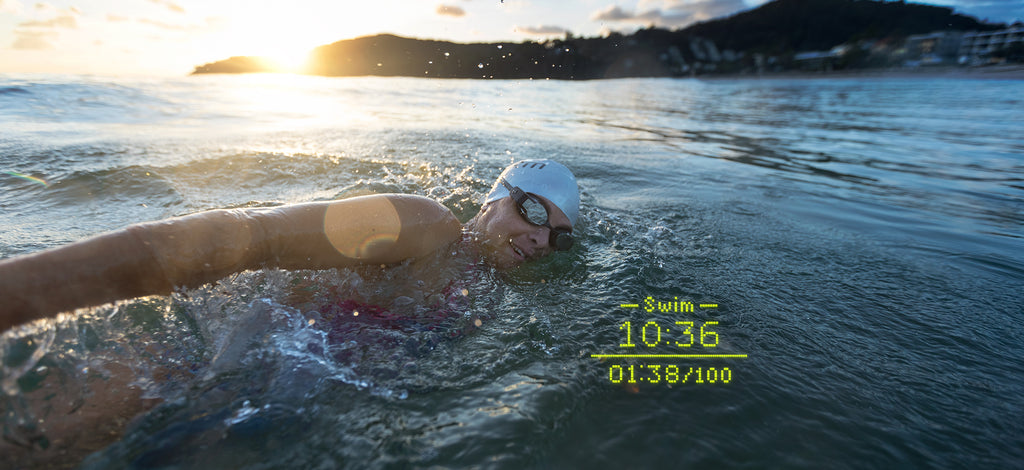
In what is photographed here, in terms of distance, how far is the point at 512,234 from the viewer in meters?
3.53

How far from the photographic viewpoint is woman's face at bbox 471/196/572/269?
11.6 feet

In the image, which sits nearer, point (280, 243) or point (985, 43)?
point (280, 243)

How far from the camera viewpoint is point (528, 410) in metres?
2.18

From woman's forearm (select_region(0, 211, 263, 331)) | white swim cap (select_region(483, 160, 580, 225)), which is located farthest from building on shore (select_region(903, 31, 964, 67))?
woman's forearm (select_region(0, 211, 263, 331))

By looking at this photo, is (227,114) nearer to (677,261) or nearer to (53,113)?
(53,113)

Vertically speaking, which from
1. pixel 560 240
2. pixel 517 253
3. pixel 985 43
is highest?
pixel 985 43

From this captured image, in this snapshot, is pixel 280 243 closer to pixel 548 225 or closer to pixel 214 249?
pixel 214 249

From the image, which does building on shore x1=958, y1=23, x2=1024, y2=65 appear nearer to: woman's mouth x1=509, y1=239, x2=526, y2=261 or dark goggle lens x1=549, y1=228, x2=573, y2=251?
dark goggle lens x1=549, y1=228, x2=573, y2=251

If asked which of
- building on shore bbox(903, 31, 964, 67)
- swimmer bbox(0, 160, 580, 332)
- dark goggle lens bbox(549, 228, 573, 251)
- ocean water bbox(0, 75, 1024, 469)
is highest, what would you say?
building on shore bbox(903, 31, 964, 67)

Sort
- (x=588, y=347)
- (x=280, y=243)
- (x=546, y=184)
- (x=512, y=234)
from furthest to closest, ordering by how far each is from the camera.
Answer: (x=546, y=184) < (x=512, y=234) < (x=588, y=347) < (x=280, y=243)

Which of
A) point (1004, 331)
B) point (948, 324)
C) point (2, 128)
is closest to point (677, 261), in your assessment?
point (948, 324)

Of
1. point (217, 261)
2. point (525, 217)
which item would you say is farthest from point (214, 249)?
point (525, 217)

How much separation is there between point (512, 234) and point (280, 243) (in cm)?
166

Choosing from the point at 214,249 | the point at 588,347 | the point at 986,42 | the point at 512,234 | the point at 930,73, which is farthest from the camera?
the point at 986,42
